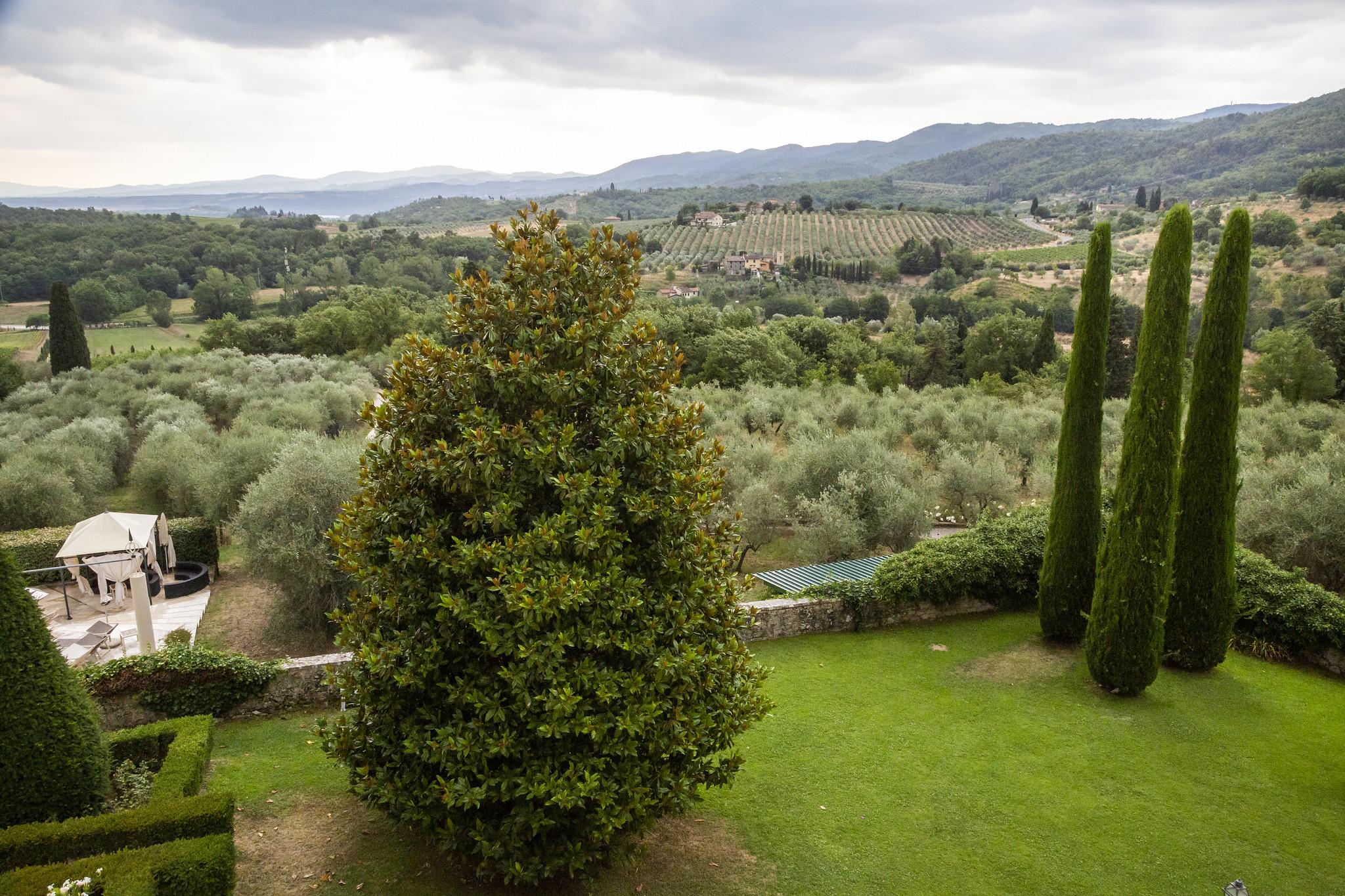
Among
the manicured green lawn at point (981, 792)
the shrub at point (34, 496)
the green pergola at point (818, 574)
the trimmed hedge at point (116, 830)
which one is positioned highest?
the trimmed hedge at point (116, 830)

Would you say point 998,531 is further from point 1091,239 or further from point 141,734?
point 141,734

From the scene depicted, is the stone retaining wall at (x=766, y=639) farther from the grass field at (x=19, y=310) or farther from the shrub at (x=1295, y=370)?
the grass field at (x=19, y=310)

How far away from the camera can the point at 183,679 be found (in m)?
10.3

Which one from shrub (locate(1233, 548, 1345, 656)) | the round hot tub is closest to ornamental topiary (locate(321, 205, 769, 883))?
shrub (locate(1233, 548, 1345, 656))

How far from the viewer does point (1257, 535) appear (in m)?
17.9

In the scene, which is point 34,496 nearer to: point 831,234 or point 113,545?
point 113,545

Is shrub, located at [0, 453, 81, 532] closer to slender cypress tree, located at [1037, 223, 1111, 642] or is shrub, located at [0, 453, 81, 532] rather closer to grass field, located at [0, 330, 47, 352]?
slender cypress tree, located at [1037, 223, 1111, 642]

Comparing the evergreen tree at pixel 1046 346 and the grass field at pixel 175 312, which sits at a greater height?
the grass field at pixel 175 312

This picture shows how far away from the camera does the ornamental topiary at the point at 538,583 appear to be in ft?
20.0

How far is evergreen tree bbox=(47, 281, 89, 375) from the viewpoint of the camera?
38.8 meters

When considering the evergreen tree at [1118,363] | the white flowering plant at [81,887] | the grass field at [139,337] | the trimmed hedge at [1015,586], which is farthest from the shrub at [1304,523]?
the grass field at [139,337]

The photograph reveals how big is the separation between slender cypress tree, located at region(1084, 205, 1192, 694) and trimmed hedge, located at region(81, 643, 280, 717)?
12.8 metres

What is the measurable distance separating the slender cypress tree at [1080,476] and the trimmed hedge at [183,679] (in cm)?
1313

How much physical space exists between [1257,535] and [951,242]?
119239 mm
